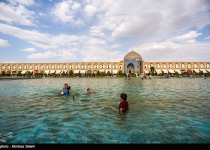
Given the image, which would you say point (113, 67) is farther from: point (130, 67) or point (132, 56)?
point (132, 56)

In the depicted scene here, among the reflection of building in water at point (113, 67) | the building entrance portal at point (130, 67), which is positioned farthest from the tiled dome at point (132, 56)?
the building entrance portal at point (130, 67)

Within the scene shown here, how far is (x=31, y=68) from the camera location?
63.2m

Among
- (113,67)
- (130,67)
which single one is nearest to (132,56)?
(130,67)

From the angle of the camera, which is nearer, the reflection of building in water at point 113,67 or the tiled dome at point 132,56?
the tiled dome at point 132,56

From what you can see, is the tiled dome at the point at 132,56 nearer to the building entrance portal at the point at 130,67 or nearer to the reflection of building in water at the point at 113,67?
the reflection of building in water at the point at 113,67

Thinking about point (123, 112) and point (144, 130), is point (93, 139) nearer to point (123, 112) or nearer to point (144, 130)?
point (144, 130)

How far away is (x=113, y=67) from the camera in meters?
61.5

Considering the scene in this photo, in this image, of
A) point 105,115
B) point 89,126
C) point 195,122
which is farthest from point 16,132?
point 195,122

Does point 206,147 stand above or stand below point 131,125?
above

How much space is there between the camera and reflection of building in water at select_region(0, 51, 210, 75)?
5928 centimetres

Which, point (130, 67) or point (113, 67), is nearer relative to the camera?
point (130, 67)

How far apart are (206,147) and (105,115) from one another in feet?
12.8

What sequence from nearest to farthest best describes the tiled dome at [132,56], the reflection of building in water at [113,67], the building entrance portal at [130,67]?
the tiled dome at [132,56], the building entrance portal at [130,67], the reflection of building in water at [113,67]

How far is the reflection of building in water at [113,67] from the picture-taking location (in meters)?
59.3
